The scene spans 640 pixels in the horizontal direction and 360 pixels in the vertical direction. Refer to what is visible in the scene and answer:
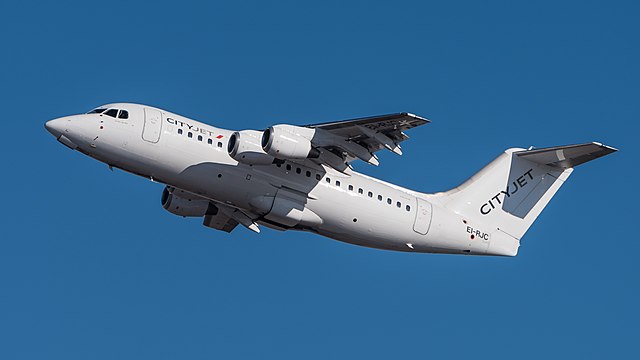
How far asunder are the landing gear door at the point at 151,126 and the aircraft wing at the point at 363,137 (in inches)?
110

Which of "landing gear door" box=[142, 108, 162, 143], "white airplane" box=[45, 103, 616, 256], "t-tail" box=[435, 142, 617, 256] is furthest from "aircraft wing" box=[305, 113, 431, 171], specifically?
"landing gear door" box=[142, 108, 162, 143]

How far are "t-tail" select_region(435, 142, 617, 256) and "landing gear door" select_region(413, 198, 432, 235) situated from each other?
0.63m

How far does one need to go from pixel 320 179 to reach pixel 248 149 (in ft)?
6.02

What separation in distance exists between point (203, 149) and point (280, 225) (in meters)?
2.34

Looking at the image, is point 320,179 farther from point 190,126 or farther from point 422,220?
point 190,126

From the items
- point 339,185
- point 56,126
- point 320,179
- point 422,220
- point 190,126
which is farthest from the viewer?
point 422,220

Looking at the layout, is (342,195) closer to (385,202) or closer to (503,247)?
(385,202)

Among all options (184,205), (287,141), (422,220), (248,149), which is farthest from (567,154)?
(184,205)

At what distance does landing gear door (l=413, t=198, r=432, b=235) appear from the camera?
2167 centimetres

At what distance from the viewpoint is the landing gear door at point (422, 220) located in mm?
21672

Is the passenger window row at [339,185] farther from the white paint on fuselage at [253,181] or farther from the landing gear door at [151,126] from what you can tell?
the landing gear door at [151,126]

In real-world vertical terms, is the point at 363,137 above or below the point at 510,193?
below

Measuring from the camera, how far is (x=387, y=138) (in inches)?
797

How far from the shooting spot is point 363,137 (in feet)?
67.0
